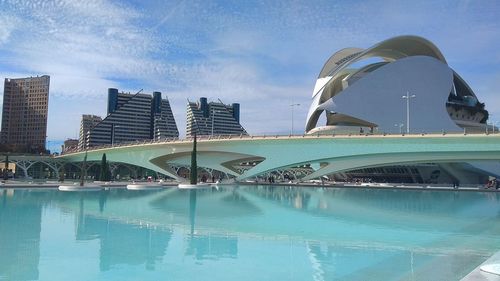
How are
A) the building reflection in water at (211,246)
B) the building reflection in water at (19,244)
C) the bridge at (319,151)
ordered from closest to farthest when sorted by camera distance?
the building reflection in water at (19,244) < the building reflection in water at (211,246) < the bridge at (319,151)

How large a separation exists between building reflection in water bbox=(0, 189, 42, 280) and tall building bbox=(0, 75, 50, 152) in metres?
89.7

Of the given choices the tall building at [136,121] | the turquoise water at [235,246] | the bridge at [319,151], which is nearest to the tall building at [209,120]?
the tall building at [136,121]

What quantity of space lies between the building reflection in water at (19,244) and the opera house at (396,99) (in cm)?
3925

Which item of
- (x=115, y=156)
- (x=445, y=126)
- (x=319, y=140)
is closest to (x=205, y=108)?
(x=115, y=156)

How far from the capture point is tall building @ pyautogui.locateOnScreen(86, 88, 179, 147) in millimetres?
109062

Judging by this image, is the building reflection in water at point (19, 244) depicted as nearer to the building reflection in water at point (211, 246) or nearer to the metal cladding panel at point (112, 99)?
the building reflection in water at point (211, 246)

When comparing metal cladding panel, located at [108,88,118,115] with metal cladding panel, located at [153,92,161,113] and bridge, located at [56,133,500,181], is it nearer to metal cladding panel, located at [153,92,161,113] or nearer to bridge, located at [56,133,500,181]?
metal cladding panel, located at [153,92,161,113]

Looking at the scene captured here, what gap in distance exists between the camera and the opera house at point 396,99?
52.8m

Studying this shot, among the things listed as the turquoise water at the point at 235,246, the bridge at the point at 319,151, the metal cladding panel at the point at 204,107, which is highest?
the metal cladding panel at the point at 204,107

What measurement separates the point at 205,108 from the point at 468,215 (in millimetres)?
107733

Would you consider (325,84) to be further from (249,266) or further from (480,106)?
(249,266)

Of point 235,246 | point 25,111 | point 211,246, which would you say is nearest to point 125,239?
point 211,246

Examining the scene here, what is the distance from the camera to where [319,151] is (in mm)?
37062

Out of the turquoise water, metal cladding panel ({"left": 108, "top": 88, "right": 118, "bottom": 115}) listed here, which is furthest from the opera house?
metal cladding panel ({"left": 108, "top": 88, "right": 118, "bottom": 115})
